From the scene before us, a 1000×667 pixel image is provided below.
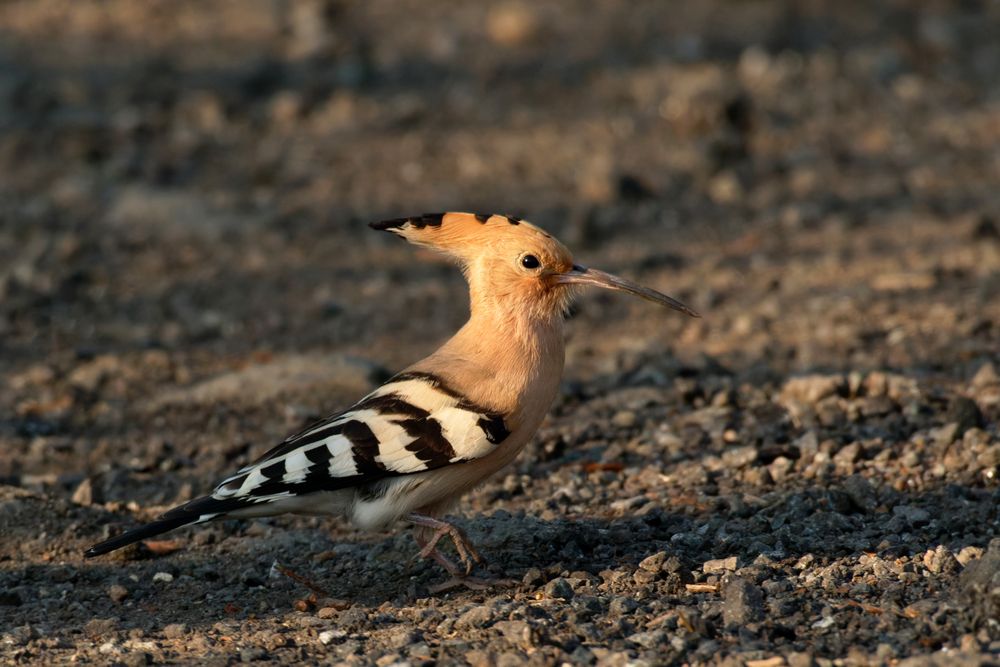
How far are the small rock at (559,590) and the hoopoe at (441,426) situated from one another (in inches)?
10.1

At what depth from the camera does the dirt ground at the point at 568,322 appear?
3713mm

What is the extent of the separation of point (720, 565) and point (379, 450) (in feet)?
3.16

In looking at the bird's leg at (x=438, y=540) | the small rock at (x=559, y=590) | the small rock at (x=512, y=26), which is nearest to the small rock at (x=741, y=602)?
the small rock at (x=559, y=590)

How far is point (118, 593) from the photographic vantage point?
401 centimetres

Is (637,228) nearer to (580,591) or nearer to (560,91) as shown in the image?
(560,91)

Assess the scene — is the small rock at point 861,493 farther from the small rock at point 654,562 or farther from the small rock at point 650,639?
the small rock at point 650,639

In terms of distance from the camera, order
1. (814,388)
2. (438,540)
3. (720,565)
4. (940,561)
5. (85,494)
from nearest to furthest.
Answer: (940,561) → (720,565) → (438,540) → (85,494) → (814,388)

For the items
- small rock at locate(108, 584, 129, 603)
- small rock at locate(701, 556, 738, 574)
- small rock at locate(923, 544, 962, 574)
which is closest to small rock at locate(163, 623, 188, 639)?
small rock at locate(108, 584, 129, 603)

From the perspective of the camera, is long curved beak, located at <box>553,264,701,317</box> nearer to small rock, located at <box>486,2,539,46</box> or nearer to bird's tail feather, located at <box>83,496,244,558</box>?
bird's tail feather, located at <box>83,496,244,558</box>

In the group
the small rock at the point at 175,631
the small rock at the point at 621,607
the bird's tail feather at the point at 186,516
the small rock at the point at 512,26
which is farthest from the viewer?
the small rock at the point at 512,26

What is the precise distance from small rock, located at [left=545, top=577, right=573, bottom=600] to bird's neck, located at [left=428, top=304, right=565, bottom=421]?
46 centimetres

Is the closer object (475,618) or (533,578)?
(475,618)

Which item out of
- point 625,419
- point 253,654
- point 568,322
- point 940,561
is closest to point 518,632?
point 253,654

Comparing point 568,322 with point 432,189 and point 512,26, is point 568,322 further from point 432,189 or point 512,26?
point 512,26
